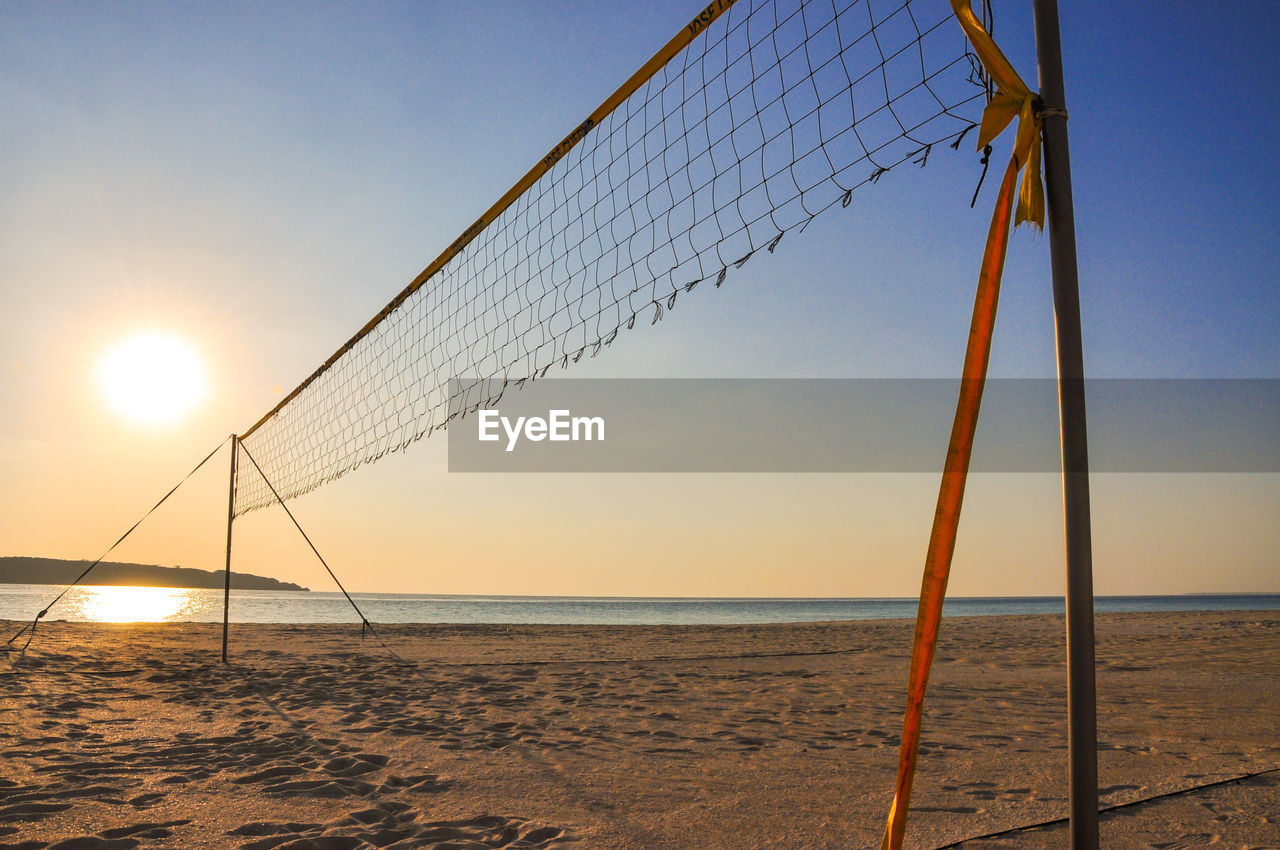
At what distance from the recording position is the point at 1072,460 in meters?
1.75

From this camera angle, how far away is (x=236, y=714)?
5.14 meters

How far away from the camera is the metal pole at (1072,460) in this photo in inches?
67.5

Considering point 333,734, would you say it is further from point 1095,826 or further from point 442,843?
point 1095,826

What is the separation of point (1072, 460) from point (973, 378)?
32 centimetres

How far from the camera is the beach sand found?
9.14 feet

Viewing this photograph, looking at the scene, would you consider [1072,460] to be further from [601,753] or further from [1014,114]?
[601,753]

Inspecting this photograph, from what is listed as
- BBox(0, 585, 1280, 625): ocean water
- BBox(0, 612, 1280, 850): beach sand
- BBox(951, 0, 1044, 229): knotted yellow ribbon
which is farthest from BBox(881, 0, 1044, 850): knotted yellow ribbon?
BBox(0, 585, 1280, 625): ocean water

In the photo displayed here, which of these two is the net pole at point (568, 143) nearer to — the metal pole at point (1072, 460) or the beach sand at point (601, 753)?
the metal pole at point (1072, 460)

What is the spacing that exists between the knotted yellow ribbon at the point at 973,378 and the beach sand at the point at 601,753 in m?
1.15

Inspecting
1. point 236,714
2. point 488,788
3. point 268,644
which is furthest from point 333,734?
point 268,644

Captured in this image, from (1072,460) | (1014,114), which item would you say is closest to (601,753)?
(1072,460)

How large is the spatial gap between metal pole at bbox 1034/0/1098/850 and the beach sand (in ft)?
3.62

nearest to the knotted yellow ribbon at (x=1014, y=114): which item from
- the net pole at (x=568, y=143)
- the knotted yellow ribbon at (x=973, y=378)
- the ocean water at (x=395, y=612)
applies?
the knotted yellow ribbon at (x=973, y=378)

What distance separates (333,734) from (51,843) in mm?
1907
